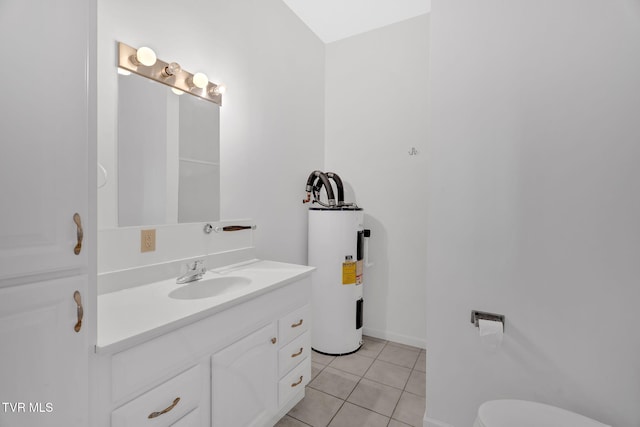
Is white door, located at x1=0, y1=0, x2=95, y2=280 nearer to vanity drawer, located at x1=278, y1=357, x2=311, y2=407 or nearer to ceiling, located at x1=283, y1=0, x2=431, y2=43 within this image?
vanity drawer, located at x1=278, y1=357, x2=311, y2=407

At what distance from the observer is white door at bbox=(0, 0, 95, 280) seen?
2.07ft

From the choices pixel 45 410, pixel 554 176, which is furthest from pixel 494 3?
pixel 45 410

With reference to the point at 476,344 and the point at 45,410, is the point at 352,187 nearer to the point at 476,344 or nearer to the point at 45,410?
the point at 476,344

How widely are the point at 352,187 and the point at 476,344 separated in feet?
5.53

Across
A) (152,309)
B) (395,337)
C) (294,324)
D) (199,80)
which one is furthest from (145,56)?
(395,337)

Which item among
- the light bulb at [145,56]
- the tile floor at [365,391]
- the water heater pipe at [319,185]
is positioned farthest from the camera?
the water heater pipe at [319,185]

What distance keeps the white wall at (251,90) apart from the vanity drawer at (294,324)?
0.61 m

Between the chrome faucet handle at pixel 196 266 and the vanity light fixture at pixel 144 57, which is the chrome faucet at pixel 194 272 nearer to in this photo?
the chrome faucet handle at pixel 196 266

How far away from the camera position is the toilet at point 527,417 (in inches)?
43.1

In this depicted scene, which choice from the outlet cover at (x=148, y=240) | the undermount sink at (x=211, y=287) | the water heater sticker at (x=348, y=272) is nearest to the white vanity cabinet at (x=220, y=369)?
the undermount sink at (x=211, y=287)

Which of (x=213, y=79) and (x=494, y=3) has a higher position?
(x=494, y=3)

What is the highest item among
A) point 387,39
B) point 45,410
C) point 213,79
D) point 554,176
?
point 387,39

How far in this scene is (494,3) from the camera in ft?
4.48

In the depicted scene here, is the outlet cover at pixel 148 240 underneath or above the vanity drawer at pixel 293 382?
above
